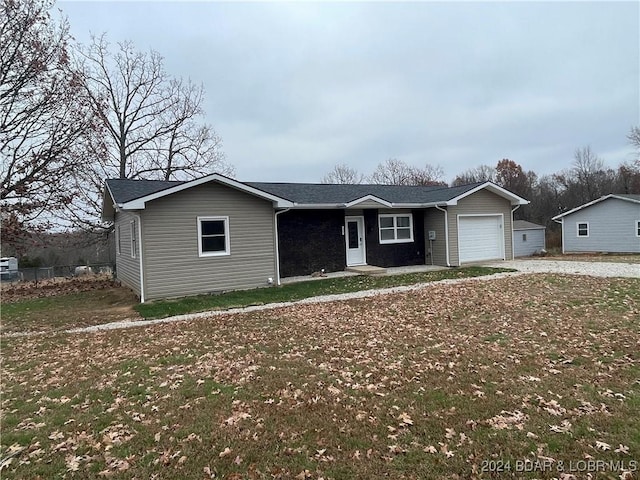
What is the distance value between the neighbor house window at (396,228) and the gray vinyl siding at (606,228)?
53.0ft

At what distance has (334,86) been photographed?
2048cm

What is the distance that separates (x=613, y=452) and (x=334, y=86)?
1992 cm

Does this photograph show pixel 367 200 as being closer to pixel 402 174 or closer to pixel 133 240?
pixel 133 240

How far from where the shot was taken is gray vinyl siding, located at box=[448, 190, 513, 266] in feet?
56.1

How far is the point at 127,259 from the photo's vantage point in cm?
1422

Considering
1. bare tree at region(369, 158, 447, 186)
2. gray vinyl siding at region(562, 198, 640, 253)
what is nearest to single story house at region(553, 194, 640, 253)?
gray vinyl siding at region(562, 198, 640, 253)

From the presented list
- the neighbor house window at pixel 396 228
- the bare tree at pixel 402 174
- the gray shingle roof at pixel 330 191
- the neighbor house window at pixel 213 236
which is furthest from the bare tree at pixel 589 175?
the neighbor house window at pixel 213 236

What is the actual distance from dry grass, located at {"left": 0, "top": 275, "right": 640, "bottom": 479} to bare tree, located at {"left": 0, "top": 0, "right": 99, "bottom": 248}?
11.7 m

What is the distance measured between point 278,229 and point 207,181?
3.94 metres

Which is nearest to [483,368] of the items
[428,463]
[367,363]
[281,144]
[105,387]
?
[367,363]

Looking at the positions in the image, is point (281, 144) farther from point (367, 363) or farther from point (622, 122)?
point (622, 122)

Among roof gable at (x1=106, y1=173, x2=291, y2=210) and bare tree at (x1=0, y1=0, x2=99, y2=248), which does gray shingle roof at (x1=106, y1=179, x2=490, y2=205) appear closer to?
roof gable at (x1=106, y1=173, x2=291, y2=210)

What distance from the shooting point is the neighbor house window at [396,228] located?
56.9ft

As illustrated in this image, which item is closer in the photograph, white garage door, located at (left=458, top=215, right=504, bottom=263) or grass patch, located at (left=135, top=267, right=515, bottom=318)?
grass patch, located at (left=135, top=267, right=515, bottom=318)
